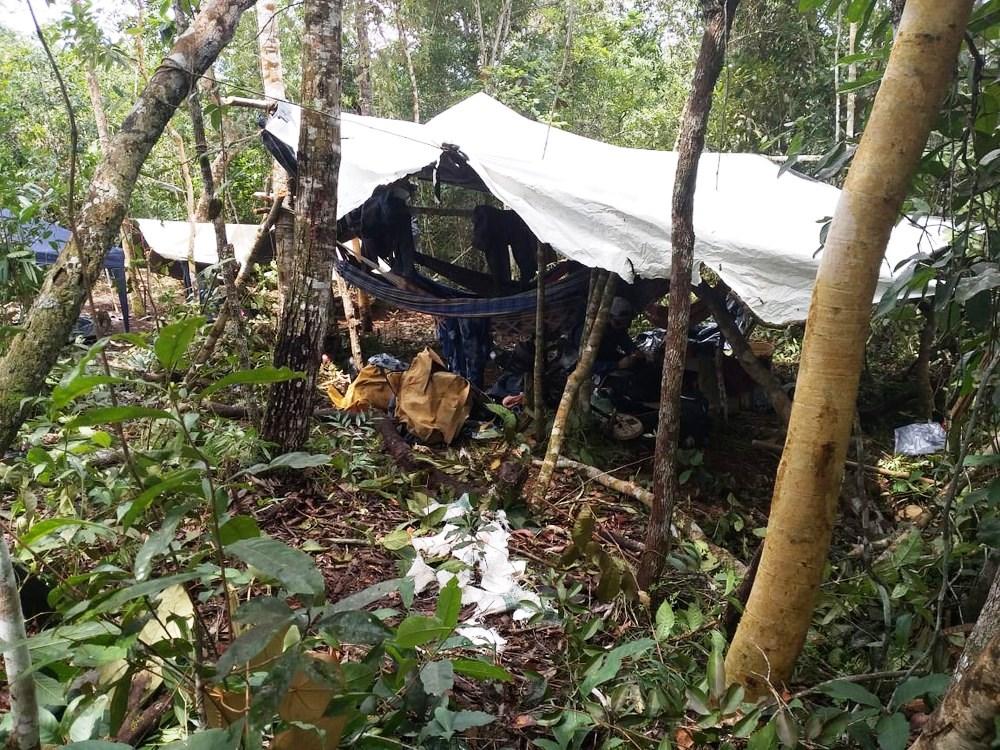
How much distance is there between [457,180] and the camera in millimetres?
3785

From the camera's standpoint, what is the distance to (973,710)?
878mm

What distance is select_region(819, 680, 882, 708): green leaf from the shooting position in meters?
1.23

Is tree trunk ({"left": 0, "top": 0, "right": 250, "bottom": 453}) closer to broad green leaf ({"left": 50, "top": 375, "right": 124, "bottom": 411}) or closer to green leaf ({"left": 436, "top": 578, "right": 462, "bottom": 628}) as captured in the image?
broad green leaf ({"left": 50, "top": 375, "right": 124, "bottom": 411})

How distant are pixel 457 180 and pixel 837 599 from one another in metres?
2.87

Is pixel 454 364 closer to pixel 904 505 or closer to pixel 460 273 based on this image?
pixel 460 273

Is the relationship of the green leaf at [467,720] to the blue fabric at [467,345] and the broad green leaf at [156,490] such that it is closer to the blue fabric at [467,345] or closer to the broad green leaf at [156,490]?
the broad green leaf at [156,490]

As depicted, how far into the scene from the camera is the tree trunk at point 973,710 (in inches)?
33.7

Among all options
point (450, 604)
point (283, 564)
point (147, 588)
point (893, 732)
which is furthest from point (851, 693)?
point (147, 588)

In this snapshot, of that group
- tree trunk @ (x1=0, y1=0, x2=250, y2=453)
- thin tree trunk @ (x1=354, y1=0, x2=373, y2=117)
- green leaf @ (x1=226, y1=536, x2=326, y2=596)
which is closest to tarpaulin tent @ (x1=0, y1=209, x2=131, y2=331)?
tree trunk @ (x1=0, y1=0, x2=250, y2=453)

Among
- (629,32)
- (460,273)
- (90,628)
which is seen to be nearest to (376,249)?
(460,273)

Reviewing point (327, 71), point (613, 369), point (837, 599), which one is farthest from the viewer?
point (613, 369)

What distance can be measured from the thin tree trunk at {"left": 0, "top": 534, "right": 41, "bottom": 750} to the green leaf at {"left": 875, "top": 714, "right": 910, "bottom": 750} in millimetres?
1383

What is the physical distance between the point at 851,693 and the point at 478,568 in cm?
119

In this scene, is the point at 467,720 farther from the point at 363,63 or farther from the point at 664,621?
the point at 363,63
